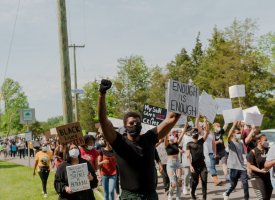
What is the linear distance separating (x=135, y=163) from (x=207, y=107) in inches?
251

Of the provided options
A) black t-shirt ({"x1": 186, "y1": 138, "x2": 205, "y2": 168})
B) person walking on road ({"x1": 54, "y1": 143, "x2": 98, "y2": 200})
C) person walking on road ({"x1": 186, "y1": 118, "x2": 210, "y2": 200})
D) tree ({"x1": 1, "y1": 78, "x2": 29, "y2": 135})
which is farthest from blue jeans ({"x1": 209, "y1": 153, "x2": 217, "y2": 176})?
tree ({"x1": 1, "y1": 78, "x2": 29, "y2": 135})

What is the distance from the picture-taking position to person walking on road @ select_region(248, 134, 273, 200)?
8.05 m

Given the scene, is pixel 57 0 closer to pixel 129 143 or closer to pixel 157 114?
pixel 157 114

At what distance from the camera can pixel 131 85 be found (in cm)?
6181

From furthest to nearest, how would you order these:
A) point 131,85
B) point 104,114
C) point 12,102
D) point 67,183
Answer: point 12,102, point 131,85, point 67,183, point 104,114

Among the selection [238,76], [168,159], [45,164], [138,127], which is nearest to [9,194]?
[45,164]

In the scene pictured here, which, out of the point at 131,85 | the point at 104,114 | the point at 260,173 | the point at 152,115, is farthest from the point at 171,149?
the point at 131,85

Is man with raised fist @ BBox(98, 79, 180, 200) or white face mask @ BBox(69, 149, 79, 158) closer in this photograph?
man with raised fist @ BBox(98, 79, 180, 200)

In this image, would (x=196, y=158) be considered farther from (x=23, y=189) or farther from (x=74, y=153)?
(x=23, y=189)

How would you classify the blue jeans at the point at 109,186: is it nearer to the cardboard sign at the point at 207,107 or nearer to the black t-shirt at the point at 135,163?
the cardboard sign at the point at 207,107

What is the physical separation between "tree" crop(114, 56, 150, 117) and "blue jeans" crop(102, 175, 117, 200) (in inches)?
2009

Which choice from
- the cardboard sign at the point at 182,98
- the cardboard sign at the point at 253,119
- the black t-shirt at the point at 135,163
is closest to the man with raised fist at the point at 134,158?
the black t-shirt at the point at 135,163

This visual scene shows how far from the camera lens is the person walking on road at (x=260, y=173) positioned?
8.05m

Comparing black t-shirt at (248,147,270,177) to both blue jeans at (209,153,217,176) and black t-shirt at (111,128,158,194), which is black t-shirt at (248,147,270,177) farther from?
blue jeans at (209,153,217,176)
